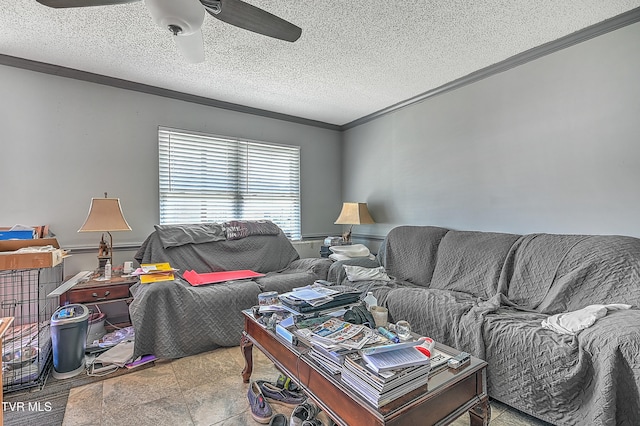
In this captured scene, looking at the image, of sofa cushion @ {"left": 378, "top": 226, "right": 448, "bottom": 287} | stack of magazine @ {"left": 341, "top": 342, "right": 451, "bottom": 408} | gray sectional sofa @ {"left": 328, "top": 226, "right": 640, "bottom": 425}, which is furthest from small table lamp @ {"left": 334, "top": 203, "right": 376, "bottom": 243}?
stack of magazine @ {"left": 341, "top": 342, "right": 451, "bottom": 408}

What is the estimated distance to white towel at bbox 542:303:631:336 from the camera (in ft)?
5.06

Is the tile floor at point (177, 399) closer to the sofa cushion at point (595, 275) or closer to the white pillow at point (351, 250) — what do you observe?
the sofa cushion at point (595, 275)

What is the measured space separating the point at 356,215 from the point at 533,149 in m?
1.91

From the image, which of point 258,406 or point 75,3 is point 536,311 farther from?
point 75,3

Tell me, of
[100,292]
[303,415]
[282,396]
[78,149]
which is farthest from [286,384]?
[78,149]

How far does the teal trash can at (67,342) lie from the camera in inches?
77.9

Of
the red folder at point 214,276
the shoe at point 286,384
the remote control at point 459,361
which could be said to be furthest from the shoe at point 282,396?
the red folder at point 214,276

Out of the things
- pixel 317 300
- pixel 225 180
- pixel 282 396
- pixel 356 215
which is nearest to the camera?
pixel 317 300

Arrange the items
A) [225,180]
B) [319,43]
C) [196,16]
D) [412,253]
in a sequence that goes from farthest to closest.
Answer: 1. [225,180]
2. [412,253]
3. [319,43]
4. [196,16]


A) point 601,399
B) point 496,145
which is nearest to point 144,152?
point 496,145

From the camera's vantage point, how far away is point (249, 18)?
1.51 meters

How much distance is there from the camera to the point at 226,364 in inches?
86.2

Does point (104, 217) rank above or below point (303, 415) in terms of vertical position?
above

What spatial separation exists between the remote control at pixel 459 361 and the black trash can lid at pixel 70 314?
2.36m
